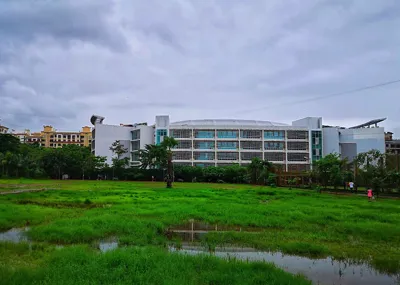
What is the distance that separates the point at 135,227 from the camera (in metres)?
12.4

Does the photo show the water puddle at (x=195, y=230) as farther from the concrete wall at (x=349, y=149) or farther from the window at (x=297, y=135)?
the concrete wall at (x=349, y=149)

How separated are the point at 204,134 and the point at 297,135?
22.5m

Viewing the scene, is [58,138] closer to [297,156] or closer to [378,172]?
[297,156]

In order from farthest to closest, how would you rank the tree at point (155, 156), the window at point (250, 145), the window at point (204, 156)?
the window at point (250, 145), the window at point (204, 156), the tree at point (155, 156)

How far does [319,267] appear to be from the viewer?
8703mm

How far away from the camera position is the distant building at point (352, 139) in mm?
80062

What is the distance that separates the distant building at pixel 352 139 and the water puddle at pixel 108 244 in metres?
78.2

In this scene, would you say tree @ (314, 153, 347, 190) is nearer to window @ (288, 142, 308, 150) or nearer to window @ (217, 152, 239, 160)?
window @ (217, 152, 239, 160)

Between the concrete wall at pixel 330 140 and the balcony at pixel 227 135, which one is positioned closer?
the concrete wall at pixel 330 140

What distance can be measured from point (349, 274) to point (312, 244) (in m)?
2.39

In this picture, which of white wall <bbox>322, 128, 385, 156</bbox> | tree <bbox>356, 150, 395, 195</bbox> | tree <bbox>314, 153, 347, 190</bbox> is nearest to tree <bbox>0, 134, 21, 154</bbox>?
tree <bbox>314, 153, 347, 190</bbox>

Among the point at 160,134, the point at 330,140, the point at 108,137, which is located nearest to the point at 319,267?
the point at 160,134

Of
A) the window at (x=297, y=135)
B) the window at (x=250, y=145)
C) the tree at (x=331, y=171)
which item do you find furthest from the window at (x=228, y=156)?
the tree at (x=331, y=171)

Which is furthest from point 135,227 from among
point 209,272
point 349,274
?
point 349,274
